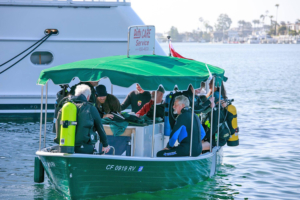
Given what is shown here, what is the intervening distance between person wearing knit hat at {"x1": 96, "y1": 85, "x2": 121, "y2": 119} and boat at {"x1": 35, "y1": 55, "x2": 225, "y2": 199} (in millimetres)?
712

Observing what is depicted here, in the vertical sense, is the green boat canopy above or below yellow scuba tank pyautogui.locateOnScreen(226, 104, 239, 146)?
above

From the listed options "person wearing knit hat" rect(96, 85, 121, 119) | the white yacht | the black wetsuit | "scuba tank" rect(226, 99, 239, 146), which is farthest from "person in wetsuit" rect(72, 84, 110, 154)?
the white yacht

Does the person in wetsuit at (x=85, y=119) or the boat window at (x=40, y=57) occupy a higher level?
the boat window at (x=40, y=57)

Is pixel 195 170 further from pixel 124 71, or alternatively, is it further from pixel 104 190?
pixel 124 71

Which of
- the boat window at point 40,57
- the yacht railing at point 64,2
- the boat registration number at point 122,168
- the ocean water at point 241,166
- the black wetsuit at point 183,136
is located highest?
the yacht railing at point 64,2

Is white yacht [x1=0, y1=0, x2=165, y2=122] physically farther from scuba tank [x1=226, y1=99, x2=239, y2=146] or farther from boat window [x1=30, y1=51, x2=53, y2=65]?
scuba tank [x1=226, y1=99, x2=239, y2=146]

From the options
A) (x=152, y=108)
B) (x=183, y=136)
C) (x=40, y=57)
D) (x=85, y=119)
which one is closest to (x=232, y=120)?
(x=152, y=108)

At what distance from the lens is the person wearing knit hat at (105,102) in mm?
9461

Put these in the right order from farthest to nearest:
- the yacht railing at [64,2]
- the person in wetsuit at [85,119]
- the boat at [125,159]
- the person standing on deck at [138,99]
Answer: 1. the yacht railing at [64,2]
2. the person standing on deck at [138,99]
3. the boat at [125,159]
4. the person in wetsuit at [85,119]

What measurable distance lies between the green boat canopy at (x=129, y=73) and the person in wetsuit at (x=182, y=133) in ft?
1.33

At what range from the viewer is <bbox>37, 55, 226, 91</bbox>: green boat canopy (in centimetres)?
802

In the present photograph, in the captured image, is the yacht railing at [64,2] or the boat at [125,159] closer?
the boat at [125,159]

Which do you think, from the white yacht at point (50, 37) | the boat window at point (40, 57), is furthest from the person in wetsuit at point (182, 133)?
the boat window at point (40, 57)

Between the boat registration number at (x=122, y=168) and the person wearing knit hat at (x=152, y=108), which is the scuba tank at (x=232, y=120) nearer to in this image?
the person wearing knit hat at (x=152, y=108)
